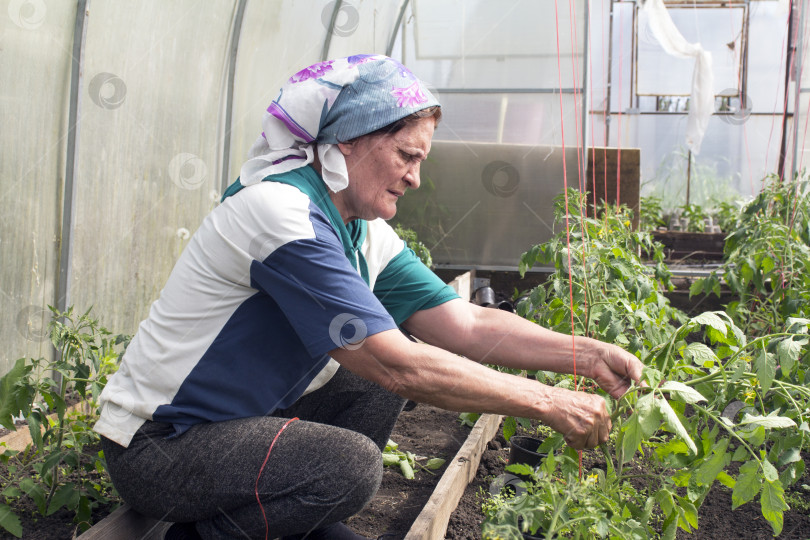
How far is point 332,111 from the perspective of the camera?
1.74m

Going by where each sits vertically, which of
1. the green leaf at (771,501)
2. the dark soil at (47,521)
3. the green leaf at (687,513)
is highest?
the green leaf at (771,501)

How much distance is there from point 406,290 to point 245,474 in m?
0.72

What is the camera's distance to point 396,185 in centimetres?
182

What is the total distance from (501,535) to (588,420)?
17.0 inches

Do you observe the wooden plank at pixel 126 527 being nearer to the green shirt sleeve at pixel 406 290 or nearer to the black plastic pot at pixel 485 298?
the green shirt sleeve at pixel 406 290

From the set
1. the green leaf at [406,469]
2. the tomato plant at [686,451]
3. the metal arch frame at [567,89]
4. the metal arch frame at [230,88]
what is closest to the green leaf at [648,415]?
the tomato plant at [686,451]

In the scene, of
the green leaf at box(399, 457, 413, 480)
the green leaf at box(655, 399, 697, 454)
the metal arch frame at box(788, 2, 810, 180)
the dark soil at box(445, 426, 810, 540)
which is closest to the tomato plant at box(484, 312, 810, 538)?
the green leaf at box(655, 399, 697, 454)

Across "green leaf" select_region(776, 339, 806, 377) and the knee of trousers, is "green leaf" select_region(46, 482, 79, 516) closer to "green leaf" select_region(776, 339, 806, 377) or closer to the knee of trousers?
the knee of trousers

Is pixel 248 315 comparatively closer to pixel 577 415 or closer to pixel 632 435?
pixel 577 415

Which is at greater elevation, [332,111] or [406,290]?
[332,111]

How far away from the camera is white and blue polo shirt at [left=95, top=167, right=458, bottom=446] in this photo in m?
1.54

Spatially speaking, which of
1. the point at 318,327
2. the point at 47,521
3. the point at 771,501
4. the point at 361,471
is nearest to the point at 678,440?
the point at 771,501

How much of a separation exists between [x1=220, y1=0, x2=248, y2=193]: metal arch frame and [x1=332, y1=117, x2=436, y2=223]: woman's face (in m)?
2.47

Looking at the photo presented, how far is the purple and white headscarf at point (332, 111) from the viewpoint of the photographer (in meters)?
1.72
